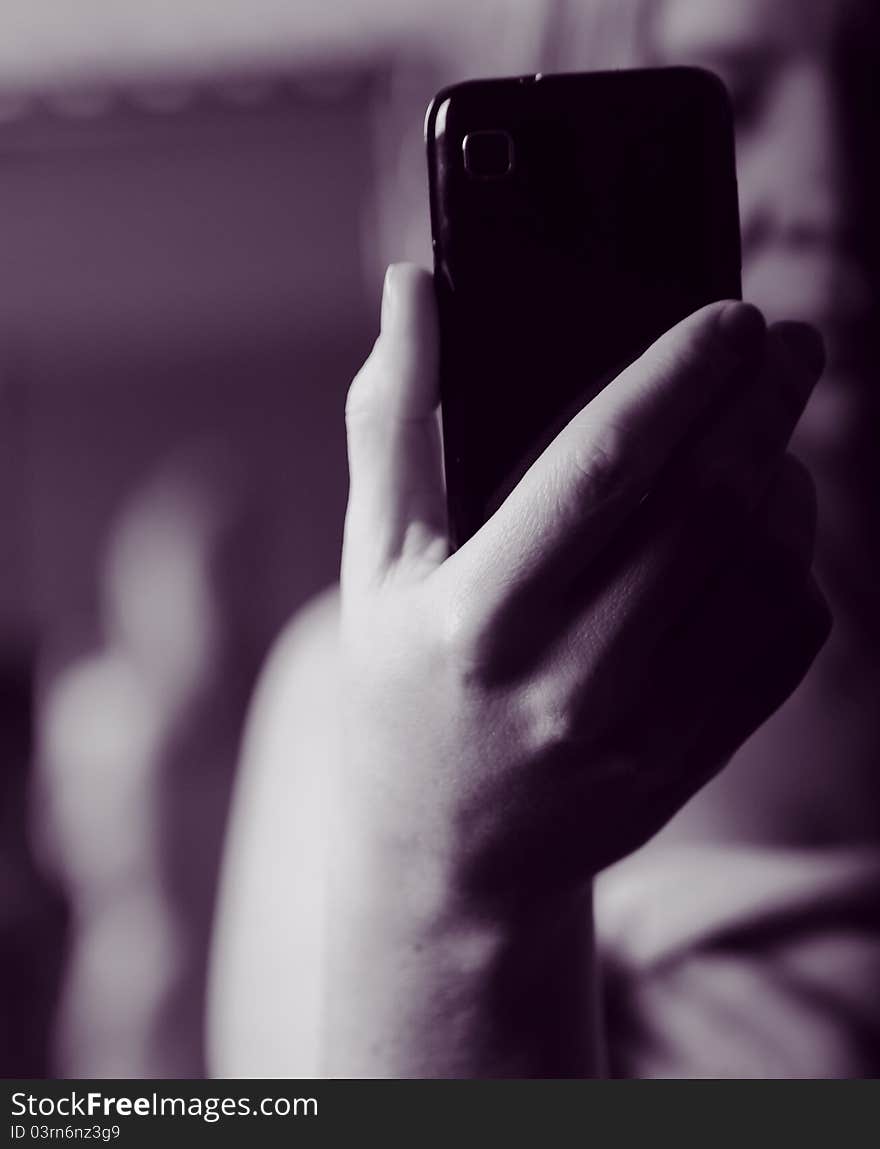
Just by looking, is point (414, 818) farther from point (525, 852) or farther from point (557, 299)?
point (557, 299)

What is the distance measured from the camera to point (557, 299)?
37cm

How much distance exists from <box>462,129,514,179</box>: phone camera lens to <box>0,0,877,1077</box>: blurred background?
900 millimetres

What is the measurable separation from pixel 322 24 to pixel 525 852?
1429 millimetres

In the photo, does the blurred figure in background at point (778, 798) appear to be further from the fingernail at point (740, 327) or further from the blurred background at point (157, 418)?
the blurred background at point (157, 418)

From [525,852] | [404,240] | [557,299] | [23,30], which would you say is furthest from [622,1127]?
[23,30]

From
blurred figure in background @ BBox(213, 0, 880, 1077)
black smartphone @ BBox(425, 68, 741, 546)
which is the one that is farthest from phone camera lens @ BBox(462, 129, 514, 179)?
blurred figure in background @ BBox(213, 0, 880, 1077)

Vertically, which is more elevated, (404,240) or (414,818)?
(404,240)

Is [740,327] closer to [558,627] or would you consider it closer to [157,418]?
[558,627]

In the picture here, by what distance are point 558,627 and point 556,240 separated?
15 cm

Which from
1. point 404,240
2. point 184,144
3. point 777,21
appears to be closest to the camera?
point 777,21

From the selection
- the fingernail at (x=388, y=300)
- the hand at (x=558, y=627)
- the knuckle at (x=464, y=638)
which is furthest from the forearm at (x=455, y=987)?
the fingernail at (x=388, y=300)

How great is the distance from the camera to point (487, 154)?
1.20 feet

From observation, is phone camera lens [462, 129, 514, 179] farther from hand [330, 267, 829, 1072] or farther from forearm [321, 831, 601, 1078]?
forearm [321, 831, 601, 1078]

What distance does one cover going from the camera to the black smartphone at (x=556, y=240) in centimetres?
36
